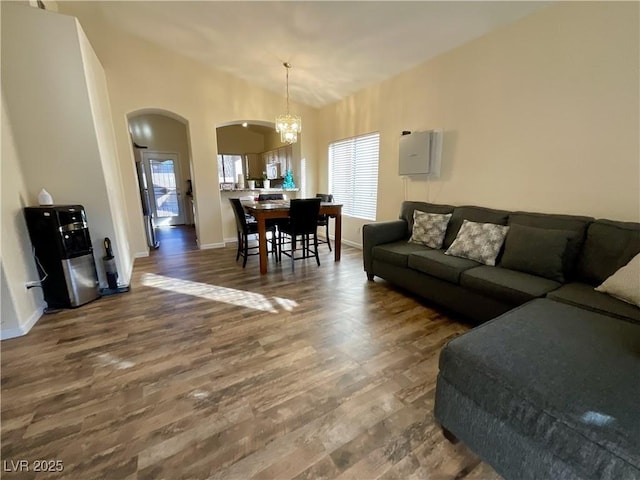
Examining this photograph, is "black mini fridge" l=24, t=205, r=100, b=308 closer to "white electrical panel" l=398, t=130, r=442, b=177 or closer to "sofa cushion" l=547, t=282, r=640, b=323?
"white electrical panel" l=398, t=130, r=442, b=177

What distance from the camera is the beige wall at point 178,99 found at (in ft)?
13.2

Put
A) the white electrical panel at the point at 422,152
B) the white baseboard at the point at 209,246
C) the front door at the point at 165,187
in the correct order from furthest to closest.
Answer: the front door at the point at 165,187 < the white baseboard at the point at 209,246 < the white electrical panel at the point at 422,152

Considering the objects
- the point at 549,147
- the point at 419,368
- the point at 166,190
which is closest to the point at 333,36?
the point at 549,147

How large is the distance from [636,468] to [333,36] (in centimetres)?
392

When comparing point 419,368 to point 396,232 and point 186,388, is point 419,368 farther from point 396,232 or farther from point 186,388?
point 396,232

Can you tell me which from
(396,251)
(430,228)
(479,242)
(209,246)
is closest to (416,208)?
(430,228)

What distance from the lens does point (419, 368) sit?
1869 mm

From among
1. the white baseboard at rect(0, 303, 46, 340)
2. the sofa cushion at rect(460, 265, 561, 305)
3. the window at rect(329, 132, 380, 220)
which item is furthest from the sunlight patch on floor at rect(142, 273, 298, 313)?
the window at rect(329, 132, 380, 220)

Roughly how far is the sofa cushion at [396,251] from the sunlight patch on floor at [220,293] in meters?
1.11

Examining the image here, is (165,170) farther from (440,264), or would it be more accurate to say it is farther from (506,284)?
(506,284)

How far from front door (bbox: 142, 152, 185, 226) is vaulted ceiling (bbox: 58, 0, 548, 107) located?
400cm

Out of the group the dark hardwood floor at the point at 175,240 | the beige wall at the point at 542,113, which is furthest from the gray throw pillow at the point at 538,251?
the dark hardwood floor at the point at 175,240

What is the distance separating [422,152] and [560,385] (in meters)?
2.98

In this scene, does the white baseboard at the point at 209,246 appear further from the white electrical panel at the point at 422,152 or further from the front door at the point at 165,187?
the front door at the point at 165,187
